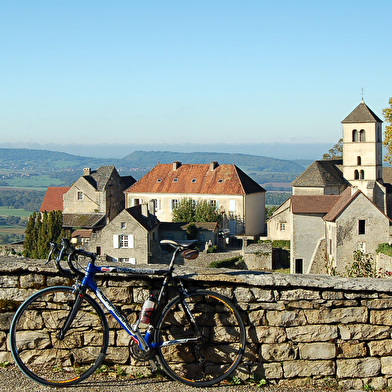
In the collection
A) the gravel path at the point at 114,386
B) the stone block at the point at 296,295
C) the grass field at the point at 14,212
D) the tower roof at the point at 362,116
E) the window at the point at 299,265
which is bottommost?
the grass field at the point at 14,212

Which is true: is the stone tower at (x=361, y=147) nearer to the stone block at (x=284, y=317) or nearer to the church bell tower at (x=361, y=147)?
the church bell tower at (x=361, y=147)

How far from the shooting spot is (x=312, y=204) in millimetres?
37188

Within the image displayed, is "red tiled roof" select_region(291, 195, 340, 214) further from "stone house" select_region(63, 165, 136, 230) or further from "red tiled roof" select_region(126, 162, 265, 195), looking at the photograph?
"stone house" select_region(63, 165, 136, 230)

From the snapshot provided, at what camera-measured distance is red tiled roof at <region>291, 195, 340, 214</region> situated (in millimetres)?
36688

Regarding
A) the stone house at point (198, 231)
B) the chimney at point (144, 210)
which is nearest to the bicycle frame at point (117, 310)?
the chimney at point (144, 210)

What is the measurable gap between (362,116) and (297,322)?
2245 inches

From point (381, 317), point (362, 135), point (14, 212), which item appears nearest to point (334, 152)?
point (362, 135)

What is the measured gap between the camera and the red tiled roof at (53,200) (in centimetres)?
6525

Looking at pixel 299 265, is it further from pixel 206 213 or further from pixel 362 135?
pixel 362 135

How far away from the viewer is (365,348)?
221 inches

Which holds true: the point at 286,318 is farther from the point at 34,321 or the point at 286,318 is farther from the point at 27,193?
the point at 27,193

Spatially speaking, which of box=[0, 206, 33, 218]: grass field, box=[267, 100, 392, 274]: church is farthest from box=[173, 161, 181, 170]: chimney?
box=[0, 206, 33, 218]: grass field

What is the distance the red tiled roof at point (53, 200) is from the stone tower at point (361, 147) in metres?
34.6

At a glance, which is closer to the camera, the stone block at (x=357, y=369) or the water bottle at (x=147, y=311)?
the water bottle at (x=147, y=311)
